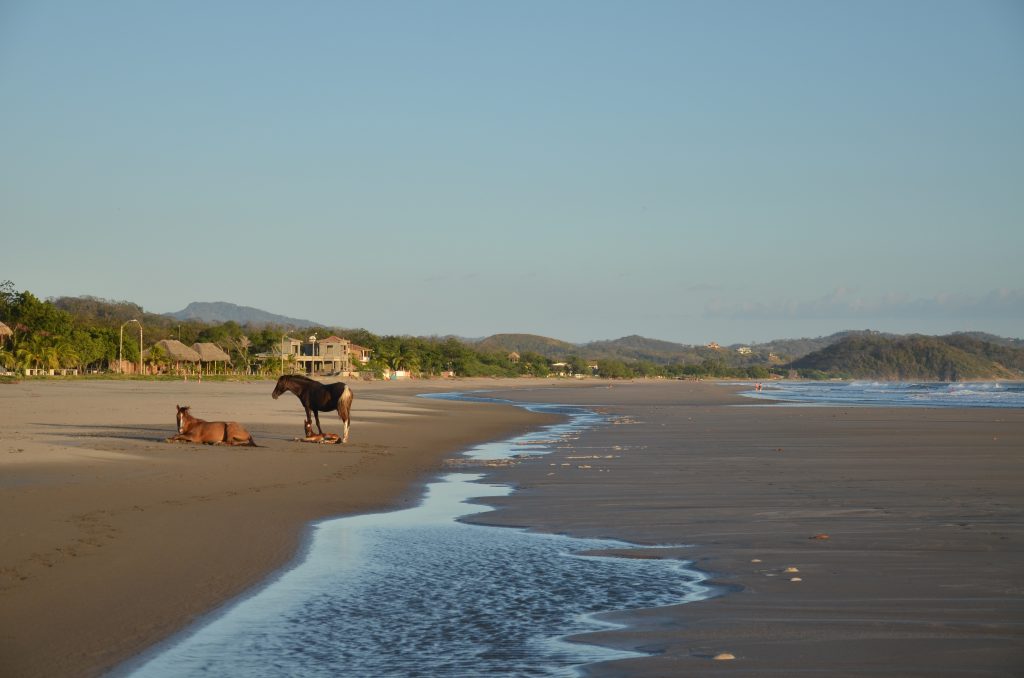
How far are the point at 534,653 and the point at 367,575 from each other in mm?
2717

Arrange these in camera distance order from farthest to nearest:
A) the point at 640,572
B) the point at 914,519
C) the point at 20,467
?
the point at 20,467 < the point at 914,519 < the point at 640,572

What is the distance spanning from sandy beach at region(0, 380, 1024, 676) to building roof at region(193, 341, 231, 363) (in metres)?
85.0

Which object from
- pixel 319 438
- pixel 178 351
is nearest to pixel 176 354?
pixel 178 351

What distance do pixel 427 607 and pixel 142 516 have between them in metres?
4.76

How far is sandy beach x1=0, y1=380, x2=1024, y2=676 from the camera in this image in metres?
5.66

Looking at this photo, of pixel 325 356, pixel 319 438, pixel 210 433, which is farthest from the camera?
pixel 325 356

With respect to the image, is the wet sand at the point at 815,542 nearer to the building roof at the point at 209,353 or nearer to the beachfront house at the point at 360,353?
the building roof at the point at 209,353

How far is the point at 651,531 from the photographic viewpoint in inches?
396

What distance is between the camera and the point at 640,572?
26.2 feet

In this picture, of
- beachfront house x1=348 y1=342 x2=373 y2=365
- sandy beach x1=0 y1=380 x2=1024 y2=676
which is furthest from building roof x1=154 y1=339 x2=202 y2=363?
sandy beach x1=0 y1=380 x2=1024 y2=676

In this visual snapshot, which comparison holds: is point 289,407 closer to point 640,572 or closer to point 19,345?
point 640,572

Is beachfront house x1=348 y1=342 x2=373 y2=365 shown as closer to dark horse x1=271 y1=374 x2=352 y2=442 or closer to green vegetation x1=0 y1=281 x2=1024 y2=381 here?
green vegetation x1=0 y1=281 x2=1024 y2=381

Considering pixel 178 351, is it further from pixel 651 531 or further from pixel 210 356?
pixel 651 531

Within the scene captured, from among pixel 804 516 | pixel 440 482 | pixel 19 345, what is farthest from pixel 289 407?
pixel 19 345
